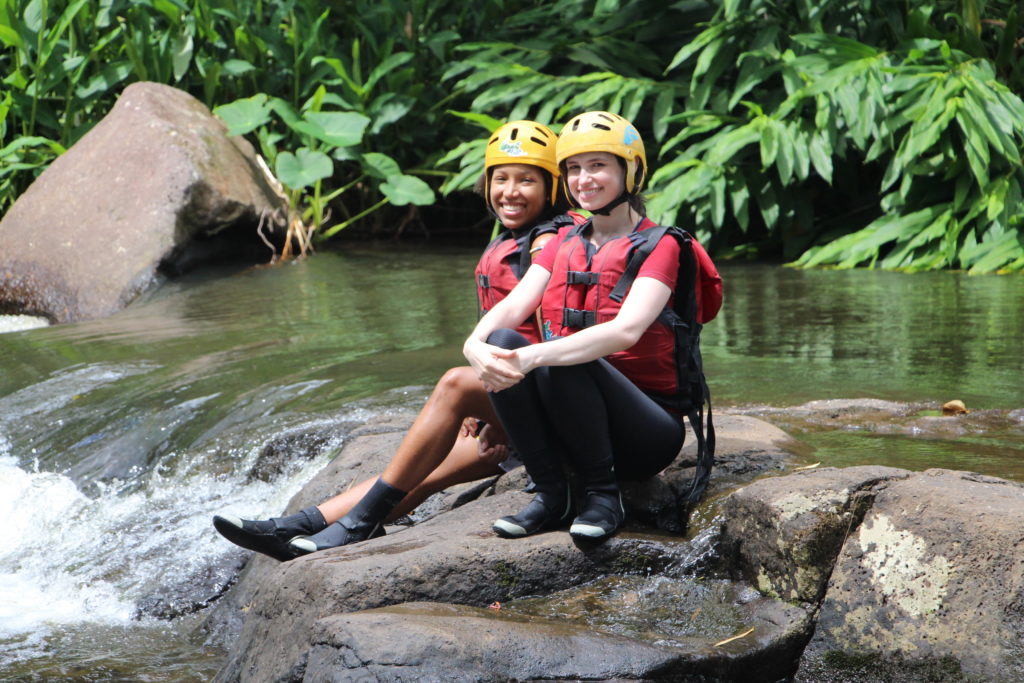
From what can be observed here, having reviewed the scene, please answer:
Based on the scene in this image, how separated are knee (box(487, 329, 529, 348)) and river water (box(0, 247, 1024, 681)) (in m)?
1.08

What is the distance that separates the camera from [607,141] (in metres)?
3.09

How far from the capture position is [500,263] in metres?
3.50

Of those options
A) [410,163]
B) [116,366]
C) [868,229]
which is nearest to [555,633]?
[116,366]

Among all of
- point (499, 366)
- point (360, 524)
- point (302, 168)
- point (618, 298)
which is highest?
point (302, 168)

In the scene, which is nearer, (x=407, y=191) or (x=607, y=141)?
(x=607, y=141)

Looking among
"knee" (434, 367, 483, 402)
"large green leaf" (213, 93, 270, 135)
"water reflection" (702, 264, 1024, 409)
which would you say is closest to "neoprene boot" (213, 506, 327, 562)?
"knee" (434, 367, 483, 402)

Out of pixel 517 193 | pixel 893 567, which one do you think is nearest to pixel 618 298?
pixel 517 193

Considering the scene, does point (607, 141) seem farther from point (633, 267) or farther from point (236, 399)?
point (236, 399)

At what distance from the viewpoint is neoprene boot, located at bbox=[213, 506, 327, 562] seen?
315 cm

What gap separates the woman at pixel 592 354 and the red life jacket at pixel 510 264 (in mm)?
155

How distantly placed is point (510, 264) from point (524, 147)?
350mm

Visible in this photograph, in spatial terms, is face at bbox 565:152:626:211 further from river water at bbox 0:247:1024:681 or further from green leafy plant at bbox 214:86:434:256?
green leafy plant at bbox 214:86:434:256

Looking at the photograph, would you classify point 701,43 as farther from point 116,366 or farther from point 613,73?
point 116,366

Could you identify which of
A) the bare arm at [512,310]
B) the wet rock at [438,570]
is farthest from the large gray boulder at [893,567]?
the bare arm at [512,310]
